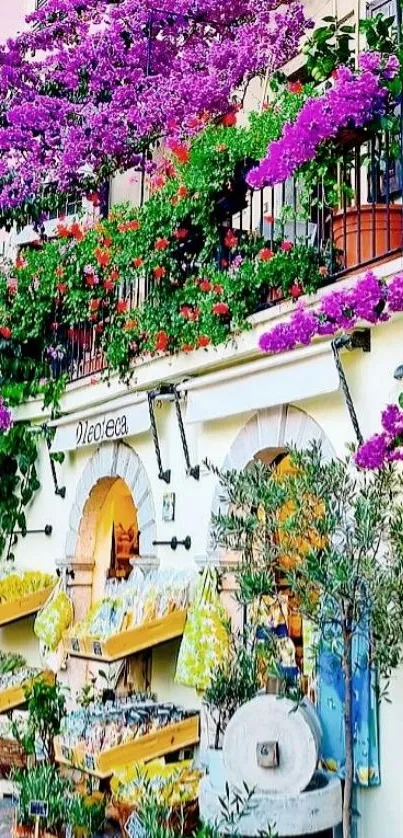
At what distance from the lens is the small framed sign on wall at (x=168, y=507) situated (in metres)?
8.15

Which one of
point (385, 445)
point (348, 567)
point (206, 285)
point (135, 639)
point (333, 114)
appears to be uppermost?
point (333, 114)

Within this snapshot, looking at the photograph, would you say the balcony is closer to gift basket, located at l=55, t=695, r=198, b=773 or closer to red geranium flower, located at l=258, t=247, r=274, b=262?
red geranium flower, located at l=258, t=247, r=274, b=262

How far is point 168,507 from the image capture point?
8188 mm

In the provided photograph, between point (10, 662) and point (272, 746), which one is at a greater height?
point (10, 662)

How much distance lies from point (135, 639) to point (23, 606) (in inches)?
121

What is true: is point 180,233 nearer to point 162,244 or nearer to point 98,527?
point 162,244

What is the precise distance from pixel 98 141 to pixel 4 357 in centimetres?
282

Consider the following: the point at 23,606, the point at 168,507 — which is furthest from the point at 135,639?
the point at 23,606

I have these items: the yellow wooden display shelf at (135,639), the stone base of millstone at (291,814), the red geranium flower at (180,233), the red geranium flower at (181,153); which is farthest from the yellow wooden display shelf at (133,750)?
the red geranium flower at (181,153)

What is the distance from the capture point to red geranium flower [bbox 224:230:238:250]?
7387 millimetres

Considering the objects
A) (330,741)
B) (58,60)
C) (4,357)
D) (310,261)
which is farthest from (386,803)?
(58,60)

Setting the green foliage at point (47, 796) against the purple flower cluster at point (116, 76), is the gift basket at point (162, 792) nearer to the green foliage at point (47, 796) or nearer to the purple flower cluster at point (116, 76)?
the green foliage at point (47, 796)

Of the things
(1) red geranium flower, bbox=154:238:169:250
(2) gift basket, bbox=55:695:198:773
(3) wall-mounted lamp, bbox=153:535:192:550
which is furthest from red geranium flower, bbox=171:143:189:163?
(2) gift basket, bbox=55:695:198:773

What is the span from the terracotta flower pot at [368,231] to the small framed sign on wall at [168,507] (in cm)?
275
